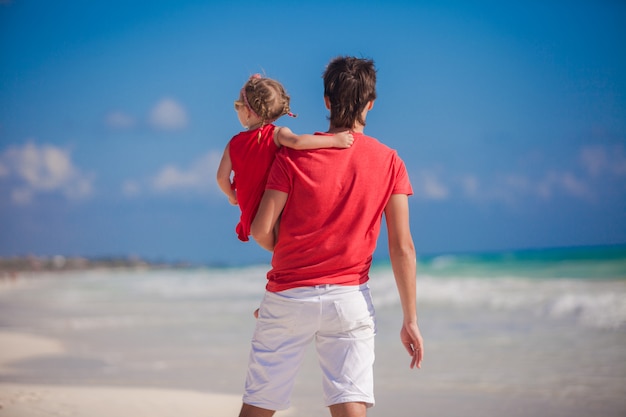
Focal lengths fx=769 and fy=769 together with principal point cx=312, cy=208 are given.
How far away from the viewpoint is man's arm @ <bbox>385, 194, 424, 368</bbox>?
8.63ft

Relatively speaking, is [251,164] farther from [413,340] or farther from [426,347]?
[426,347]

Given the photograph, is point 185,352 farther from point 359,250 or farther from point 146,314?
point 359,250

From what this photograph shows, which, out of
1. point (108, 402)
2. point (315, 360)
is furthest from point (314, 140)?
point (315, 360)

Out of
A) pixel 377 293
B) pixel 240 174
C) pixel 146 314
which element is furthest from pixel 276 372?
pixel 377 293

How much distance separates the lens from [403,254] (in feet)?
8.65

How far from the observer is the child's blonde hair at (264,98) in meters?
2.72

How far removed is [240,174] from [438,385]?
3728mm

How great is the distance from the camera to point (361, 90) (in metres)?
2.56

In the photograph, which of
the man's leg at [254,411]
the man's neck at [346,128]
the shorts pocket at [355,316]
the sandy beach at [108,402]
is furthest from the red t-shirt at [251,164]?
the sandy beach at [108,402]

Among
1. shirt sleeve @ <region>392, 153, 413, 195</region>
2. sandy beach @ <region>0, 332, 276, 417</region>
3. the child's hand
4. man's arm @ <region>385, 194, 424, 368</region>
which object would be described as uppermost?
the child's hand

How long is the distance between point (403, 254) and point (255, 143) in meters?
0.63

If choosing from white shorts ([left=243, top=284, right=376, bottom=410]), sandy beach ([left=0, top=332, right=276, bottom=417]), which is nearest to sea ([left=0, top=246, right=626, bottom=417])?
sandy beach ([left=0, top=332, right=276, bottom=417])

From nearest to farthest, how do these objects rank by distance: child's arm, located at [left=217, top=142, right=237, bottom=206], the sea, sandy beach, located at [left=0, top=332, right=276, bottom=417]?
child's arm, located at [left=217, top=142, right=237, bottom=206]
sandy beach, located at [left=0, top=332, right=276, bottom=417]
the sea

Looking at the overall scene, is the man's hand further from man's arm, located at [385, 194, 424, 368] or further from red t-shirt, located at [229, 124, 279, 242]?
red t-shirt, located at [229, 124, 279, 242]
